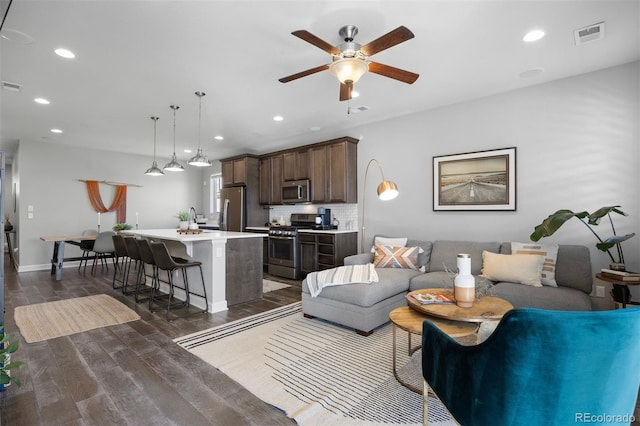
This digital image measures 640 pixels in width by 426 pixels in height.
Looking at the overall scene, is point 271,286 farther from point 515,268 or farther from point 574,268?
point 574,268

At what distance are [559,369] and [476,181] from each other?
A: 3.61 metres

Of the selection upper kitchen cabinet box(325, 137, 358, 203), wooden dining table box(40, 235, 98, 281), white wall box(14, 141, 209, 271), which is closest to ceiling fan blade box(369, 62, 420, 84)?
upper kitchen cabinet box(325, 137, 358, 203)

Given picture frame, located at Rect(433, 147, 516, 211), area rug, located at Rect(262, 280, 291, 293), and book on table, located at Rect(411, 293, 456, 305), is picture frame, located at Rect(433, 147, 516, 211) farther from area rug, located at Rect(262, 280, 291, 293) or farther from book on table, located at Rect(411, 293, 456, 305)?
area rug, located at Rect(262, 280, 291, 293)

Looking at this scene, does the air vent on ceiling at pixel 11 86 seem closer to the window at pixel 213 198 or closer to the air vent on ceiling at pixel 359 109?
the air vent on ceiling at pixel 359 109

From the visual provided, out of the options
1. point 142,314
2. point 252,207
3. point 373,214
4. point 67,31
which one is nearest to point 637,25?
point 373,214

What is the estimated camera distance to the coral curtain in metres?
7.35

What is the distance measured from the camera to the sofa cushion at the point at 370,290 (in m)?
3.10

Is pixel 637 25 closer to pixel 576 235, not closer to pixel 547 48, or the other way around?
pixel 547 48

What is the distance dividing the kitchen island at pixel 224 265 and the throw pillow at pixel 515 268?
2911mm

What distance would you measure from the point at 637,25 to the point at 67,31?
478 cm

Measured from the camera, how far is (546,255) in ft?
10.9

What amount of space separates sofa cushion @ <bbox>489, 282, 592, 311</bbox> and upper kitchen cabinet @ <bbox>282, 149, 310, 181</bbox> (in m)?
3.97

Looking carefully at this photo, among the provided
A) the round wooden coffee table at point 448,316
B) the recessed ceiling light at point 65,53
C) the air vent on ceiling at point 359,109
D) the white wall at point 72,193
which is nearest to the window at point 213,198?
the white wall at point 72,193

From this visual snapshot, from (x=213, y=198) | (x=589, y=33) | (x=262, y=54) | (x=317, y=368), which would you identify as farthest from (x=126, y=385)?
(x=213, y=198)
